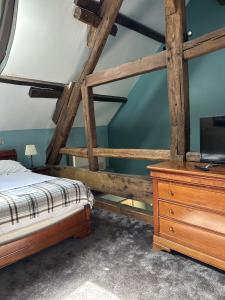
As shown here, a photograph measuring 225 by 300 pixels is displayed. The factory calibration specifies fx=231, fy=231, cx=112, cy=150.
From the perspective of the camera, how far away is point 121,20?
3.58 m

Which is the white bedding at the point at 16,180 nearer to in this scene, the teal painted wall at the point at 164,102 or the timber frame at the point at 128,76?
the timber frame at the point at 128,76

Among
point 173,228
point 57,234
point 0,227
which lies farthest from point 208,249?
point 0,227

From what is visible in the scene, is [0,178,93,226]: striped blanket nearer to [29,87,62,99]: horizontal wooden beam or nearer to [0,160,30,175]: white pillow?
[0,160,30,175]: white pillow

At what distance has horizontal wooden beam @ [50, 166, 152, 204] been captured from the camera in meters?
3.12

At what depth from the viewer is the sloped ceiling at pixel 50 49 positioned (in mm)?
2979

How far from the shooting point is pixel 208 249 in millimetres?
2072

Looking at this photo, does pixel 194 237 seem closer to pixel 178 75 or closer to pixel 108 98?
pixel 178 75

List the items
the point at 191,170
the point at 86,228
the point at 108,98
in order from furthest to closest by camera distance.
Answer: the point at 108,98
the point at 86,228
the point at 191,170

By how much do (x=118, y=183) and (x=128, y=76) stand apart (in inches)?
60.6

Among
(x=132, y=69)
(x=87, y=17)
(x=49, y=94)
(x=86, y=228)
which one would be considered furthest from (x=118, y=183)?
(x=87, y=17)

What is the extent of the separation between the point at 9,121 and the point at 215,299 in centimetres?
385

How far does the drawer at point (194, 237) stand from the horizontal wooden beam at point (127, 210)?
0.73 m

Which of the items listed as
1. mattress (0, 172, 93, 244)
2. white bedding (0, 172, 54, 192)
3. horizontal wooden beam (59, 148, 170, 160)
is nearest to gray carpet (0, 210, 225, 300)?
mattress (0, 172, 93, 244)

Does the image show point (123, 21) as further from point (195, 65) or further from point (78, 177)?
point (78, 177)
